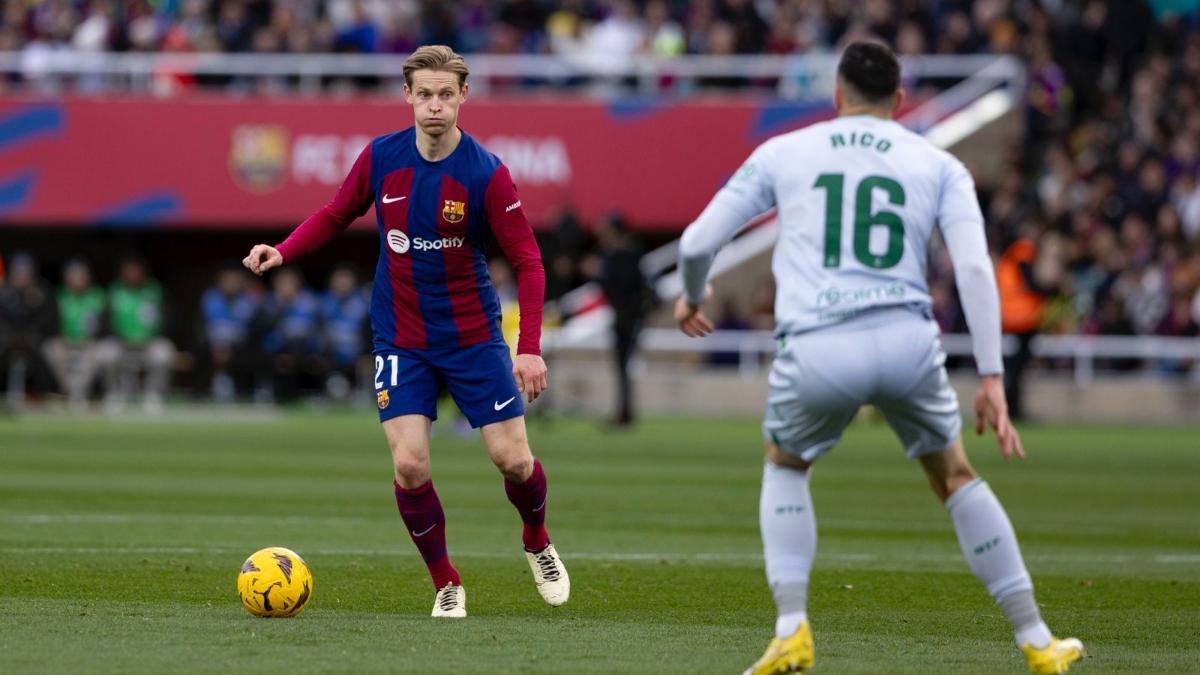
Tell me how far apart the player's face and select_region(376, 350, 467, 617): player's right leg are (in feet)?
3.03

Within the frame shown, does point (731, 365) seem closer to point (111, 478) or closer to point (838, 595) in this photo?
point (111, 478)

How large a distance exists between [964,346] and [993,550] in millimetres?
22531

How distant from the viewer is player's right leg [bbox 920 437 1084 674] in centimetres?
696

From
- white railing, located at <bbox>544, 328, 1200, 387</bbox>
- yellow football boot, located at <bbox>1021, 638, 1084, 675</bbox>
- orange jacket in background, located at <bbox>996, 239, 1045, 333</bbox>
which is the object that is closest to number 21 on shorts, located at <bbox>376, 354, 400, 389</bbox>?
yellow football boot, located at <bbox>1021, 638, 1084, 675</bbox>

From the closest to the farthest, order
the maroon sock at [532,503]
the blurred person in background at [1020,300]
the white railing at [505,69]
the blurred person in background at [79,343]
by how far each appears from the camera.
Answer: the maroon sock at [532,503] < the blurred person in background at [1020,300] < the blurred person in background at [79,343] < the white railing at [505,69]

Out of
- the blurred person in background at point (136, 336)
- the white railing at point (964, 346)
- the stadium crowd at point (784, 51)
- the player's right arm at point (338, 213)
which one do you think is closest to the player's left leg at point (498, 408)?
the player's right arm at point (338, 213)

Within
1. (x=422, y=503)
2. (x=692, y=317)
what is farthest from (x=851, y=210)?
(x=422, y=503)

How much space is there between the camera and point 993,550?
276 inches

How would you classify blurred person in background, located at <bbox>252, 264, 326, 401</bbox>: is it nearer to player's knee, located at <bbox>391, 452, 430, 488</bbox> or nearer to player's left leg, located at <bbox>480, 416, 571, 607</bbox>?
player's left leg, located at <bbox>480, 416, 571, 607</bbox>

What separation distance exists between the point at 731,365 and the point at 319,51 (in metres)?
8.12

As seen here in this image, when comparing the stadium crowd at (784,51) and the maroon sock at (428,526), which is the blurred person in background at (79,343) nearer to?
the stadium crowd at (784,51)

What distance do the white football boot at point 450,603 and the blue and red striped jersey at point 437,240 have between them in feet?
3.21

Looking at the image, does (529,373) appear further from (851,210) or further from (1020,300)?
(1020,300)

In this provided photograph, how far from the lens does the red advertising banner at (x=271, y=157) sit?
3219 centimetres
